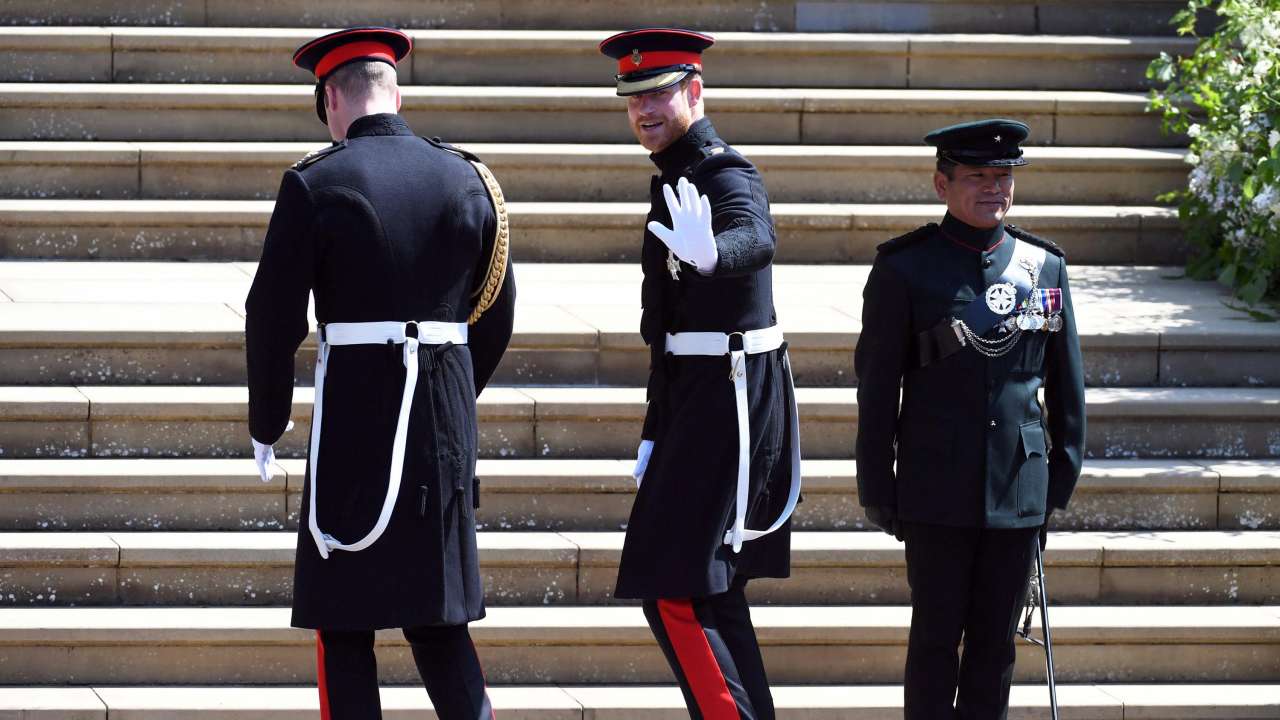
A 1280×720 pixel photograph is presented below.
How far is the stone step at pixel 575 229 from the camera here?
25.4 ft

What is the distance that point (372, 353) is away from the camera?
4016 millimetres

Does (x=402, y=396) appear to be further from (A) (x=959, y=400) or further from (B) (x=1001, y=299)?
(B) (x=1001, y=299)

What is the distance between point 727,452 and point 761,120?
4.37 meters

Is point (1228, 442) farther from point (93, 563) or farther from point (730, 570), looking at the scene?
point (93, 563)

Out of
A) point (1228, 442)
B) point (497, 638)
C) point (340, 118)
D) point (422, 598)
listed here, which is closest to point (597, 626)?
point (497, 638)

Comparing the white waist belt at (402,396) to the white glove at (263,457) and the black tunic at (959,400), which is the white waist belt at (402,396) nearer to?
the white glove at (263,457)

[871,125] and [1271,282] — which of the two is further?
[871,125]

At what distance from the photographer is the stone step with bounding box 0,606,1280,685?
17.5 ft

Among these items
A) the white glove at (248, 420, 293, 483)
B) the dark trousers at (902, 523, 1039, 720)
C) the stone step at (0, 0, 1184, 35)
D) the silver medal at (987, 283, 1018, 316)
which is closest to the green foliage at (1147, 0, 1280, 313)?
the stone step at (0, 0, 1184, 35)

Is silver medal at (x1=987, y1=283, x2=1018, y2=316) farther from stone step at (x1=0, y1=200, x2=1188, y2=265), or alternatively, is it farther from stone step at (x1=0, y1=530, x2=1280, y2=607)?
stone step at (x1=0, y1=200, x2=1188, y2=265)

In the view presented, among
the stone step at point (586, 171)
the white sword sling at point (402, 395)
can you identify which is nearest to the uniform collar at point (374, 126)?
the white sword sling at point (402, 395)

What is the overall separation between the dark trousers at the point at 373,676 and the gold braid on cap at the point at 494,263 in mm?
767

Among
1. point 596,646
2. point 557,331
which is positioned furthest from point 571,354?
point 596,646

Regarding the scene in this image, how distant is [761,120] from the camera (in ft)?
28.0
